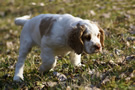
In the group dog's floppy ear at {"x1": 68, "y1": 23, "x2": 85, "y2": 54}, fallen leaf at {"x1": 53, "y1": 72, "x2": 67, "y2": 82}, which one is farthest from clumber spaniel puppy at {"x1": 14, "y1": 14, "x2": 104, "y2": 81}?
fallen leaf at {"x1": 53, "y1": 72, "x2": 67, "y2": 82}

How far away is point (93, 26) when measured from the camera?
3.24 meters

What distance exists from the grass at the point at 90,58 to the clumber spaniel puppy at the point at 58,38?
256 millimetres

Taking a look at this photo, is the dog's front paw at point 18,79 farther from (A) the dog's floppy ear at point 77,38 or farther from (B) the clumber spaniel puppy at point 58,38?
(A) the dog's floppy ear at point 77,38

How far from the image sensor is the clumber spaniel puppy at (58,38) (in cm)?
315

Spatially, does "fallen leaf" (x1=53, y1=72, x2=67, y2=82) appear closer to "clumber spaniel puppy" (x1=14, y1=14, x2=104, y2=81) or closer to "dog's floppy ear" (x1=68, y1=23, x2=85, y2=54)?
"clumber spaniel puppy" (x1=14, y1=14, x2=104, y2=81)

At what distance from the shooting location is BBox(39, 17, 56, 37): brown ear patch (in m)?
3.57

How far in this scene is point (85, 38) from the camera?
125 inches

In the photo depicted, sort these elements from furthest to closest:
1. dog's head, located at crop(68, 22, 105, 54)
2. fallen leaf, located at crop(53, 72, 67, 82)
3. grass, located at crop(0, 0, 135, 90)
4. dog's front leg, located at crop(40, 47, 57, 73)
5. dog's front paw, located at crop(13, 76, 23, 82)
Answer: dog's front paw, located at crop(13, 76, 23, 82) → dog's front leg, located at crop(40, 47, 57, 73) → fallen leaf, located at crop(53, 72, 67, 82) → dog's head, located at crop(68, 22, 105, 54) → grass, located at crop(0, 0, 135, 90)

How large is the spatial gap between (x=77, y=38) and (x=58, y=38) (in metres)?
0.35

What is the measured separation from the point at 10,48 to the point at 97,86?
417cm

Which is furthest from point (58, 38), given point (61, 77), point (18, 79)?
point (18, 79)

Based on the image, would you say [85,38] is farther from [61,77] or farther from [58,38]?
[61,77]

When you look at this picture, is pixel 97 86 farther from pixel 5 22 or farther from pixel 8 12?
pixel 8 12

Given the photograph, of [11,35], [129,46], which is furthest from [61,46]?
[11,35]
